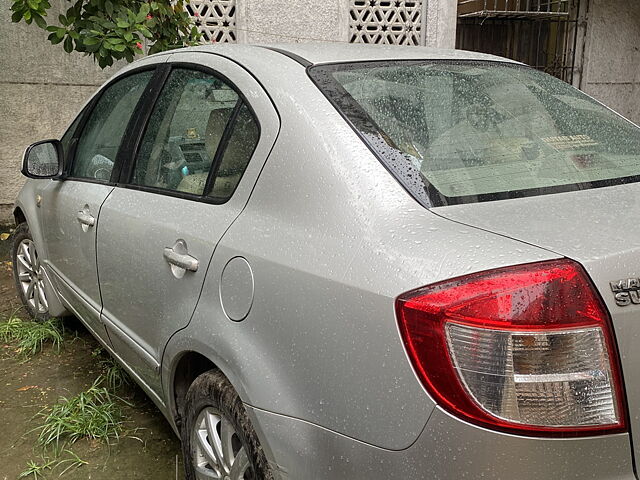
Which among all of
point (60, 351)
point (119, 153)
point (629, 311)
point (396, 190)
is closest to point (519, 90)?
point (396, 190)

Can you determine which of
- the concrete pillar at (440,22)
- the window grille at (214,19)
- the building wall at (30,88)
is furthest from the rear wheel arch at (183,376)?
the concrete pillar at (440,22)

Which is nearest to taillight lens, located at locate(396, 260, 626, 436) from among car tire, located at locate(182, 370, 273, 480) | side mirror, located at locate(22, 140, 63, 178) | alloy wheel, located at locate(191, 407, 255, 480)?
car tire, located at locate(182, 370, 273, 480)

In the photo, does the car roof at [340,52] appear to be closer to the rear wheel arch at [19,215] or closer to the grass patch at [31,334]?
the rear wheel arch at [19,215]

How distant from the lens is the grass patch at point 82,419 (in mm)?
2906

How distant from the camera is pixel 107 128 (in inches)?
121

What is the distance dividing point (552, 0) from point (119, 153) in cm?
850

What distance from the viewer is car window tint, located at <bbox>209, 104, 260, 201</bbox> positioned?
2012 mm

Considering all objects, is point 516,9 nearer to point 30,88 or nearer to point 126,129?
point 30,88

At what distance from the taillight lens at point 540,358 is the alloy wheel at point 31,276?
317 centimetres

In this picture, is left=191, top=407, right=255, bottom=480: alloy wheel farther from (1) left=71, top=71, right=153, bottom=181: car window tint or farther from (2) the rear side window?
(1) left=71, top=71, right=153, bottom=181: car window tint

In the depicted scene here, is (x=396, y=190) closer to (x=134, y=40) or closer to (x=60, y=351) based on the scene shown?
(x=60, y=351)

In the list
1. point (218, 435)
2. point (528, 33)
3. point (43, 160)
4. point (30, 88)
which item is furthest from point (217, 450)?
point (528, 33)

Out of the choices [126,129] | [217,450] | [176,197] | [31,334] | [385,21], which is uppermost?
[385,21]

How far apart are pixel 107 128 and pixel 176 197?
1.00 meters
